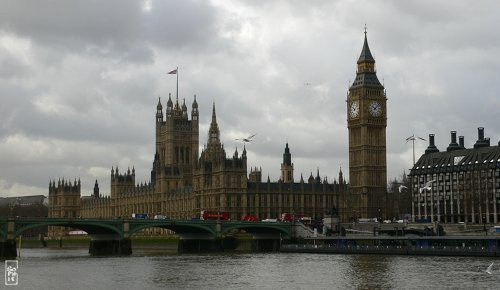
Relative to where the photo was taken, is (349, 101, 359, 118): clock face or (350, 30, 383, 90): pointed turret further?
(350, 30, 383, 90): pointed turret

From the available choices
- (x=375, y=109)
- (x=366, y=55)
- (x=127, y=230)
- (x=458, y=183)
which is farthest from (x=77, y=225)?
(x=366, y=55)

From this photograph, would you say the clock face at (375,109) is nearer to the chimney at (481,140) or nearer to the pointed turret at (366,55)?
the pointed turret at (366,55)

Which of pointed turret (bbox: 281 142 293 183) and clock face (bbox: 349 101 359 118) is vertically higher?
clock face (bbox: 349 101 359 118)

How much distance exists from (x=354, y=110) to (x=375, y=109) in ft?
12.2

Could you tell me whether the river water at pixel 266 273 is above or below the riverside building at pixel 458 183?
below

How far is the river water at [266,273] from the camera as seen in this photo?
210 feet

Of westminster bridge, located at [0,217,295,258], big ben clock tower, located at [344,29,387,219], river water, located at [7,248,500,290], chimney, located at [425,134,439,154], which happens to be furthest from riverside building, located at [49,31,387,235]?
river water, located at [7,248,500,290]

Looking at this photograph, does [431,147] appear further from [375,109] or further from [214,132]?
[214,132]

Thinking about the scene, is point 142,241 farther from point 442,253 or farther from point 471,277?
point 471,277

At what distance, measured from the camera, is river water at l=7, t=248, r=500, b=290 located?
210ft

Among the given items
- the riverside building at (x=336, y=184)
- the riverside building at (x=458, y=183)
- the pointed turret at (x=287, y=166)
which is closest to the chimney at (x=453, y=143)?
the riverside building at (x=458, y=183)

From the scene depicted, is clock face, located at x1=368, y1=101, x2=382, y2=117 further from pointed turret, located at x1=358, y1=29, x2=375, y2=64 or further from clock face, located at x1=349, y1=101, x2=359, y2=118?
pointed turret, located at x1=358, y1=29, x2=375, y2=64

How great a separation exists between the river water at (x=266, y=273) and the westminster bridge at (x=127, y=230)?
28.0 feet

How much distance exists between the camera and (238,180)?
529 feet
